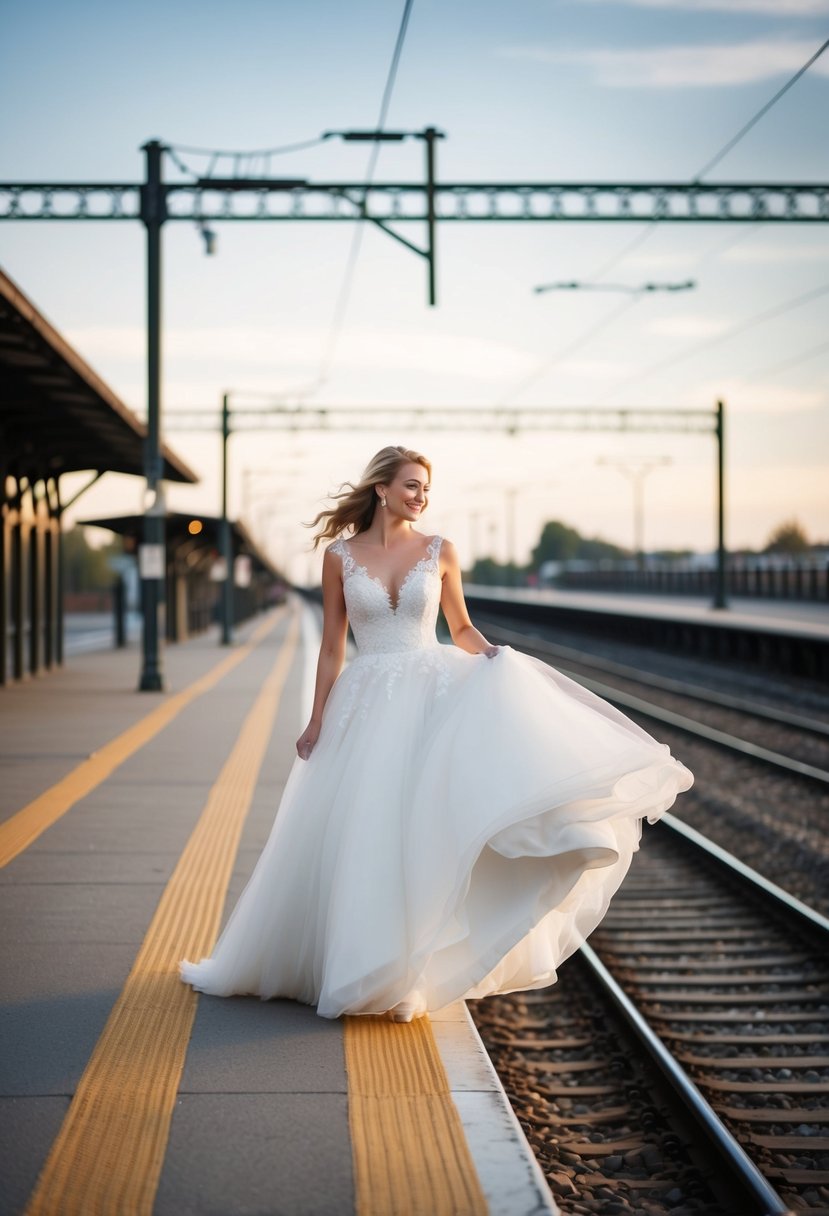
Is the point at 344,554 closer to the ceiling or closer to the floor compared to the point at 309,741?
closer to the ceiling

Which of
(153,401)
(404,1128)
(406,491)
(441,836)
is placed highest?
(153,401)

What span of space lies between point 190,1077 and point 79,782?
6196 mm

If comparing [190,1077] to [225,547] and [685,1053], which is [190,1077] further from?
[225,547]

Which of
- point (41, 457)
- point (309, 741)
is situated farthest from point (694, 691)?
point (309, 741)

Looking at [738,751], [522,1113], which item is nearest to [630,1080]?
[522,1113]

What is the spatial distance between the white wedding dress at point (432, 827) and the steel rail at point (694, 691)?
498 inches

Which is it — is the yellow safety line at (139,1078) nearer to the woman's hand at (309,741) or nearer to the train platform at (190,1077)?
the train platform at (190,1077)

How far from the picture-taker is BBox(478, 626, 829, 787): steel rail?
1377 centimetres

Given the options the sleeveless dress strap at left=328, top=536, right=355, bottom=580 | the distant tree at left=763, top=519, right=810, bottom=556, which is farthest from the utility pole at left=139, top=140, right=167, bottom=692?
the distant tree at left=763, top=519, right=810, bottom=556

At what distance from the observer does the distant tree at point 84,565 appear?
142625 millimetres

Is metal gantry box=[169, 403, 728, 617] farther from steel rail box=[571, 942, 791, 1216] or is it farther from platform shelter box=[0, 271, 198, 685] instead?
steel rail box=[571, 942, 791, 1216]

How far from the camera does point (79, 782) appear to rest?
10.0 meters

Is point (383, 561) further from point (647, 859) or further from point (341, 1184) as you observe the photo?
point (647, 859)

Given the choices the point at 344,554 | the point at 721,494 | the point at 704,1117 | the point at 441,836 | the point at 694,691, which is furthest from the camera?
the point at 721,494
